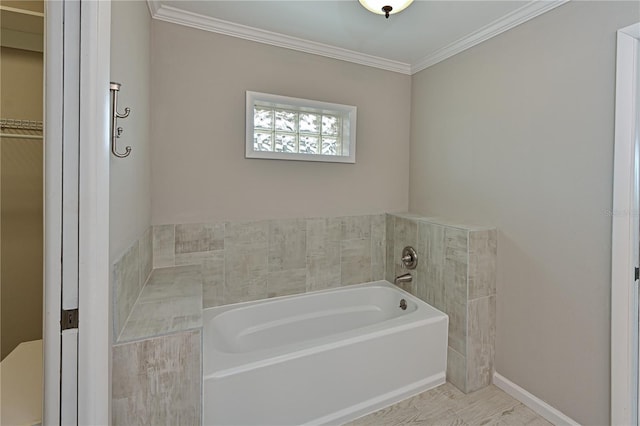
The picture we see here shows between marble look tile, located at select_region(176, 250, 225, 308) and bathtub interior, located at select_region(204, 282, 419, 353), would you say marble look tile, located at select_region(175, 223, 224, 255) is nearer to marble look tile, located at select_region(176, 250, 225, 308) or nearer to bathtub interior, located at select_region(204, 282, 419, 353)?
marble look tile, located at select_region(176, 250, 225, 308)

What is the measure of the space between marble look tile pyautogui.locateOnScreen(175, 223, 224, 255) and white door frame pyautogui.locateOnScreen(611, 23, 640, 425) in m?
2.38

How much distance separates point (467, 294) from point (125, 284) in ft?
6.52

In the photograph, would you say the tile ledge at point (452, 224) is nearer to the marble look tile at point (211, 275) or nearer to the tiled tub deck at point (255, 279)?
the tiled tub deck at point (255, 279)

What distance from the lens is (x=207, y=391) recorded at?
1.41 meters

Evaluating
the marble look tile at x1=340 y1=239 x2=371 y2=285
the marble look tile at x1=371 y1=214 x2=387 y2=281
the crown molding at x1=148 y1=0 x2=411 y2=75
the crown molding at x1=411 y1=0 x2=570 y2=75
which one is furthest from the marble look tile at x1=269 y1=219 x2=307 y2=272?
the crown molding at x1=411 y1=0 x2=570 y2=75

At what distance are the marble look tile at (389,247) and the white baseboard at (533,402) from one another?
42.5 inches

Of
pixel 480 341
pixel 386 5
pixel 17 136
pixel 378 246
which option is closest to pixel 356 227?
pixel 378 246

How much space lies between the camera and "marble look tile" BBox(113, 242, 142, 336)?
113cm

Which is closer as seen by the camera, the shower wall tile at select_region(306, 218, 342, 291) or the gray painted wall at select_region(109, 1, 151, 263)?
the gray painted wall at select_region(109, 1, 151, 263)

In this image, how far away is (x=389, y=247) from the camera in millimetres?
2783

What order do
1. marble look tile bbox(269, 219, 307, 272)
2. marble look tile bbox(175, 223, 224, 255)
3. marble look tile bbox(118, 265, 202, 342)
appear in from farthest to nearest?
marble look tile bbox(269, 219, 307, 272) < marble look tile bbox(175, 223, 224, 255) < marble look tile bbox(118, 265, 202, 342)

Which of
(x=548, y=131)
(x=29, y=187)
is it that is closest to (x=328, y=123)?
(x=548, y=131)

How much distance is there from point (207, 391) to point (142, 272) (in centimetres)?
76

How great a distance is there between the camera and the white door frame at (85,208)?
892 millimetres
